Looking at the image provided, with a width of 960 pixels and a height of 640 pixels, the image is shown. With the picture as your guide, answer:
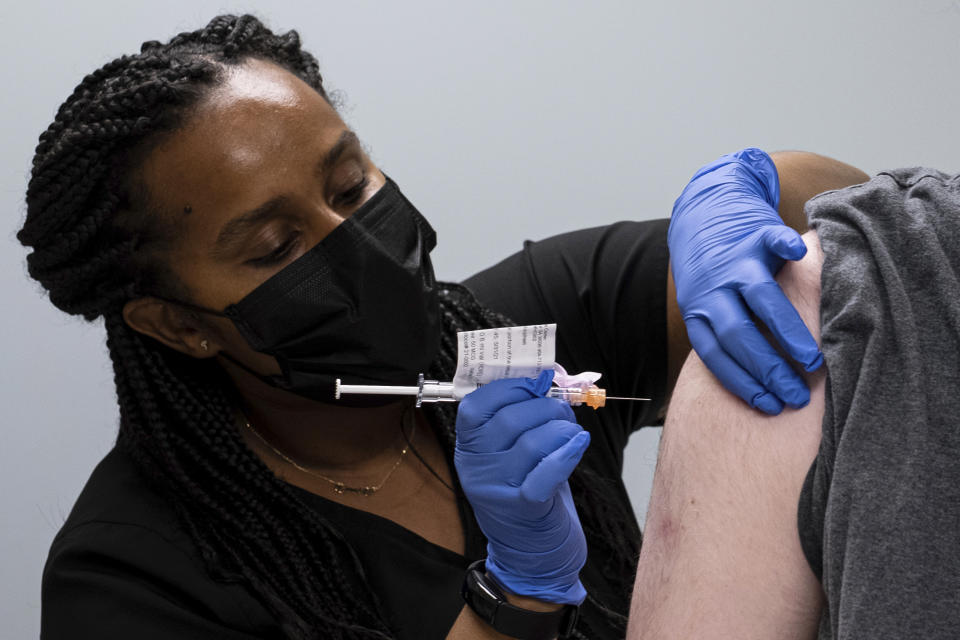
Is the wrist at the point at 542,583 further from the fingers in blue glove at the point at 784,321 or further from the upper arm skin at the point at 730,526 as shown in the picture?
the fingers in blue glove at the point at 784,321

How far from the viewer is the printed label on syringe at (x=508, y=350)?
3.16 ft

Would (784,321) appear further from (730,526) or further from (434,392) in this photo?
(434,392)

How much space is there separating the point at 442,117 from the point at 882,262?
1316mm

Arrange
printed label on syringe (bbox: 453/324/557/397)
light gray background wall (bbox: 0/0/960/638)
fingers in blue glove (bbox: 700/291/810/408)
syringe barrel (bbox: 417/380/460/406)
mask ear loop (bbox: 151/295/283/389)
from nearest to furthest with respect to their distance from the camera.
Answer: fingers in blue glove (bbox: 700/291/810/408)
printed label on syringe (bbox: 453/324/557/397)
syringe barrel (bbox: 417/380/460/406)
mask ear loop (bbox: 151/295/283/389)
light gray background wall (bbox: 0/0/960/638)

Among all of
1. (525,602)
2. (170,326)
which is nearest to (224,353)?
(170,326)

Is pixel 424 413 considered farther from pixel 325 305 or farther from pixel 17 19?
pixel 17 19

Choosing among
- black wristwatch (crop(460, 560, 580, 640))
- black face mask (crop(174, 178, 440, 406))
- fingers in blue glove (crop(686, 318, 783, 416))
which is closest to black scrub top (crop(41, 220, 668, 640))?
black wristwatch (crop(460, 560, 580, 640))

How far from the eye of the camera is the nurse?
111cm

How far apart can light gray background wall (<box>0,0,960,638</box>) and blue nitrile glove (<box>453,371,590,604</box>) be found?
1.01 m

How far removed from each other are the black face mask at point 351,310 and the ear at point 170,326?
59mm

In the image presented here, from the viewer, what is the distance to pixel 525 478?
1.07 metres

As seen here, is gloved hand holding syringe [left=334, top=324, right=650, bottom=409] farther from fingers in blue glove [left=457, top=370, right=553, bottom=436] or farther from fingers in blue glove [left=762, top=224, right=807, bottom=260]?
fingers in blue glove [left=762, top=224, right=807, bottom=260]

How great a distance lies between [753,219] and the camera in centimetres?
108

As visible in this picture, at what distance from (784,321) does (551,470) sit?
324mm
